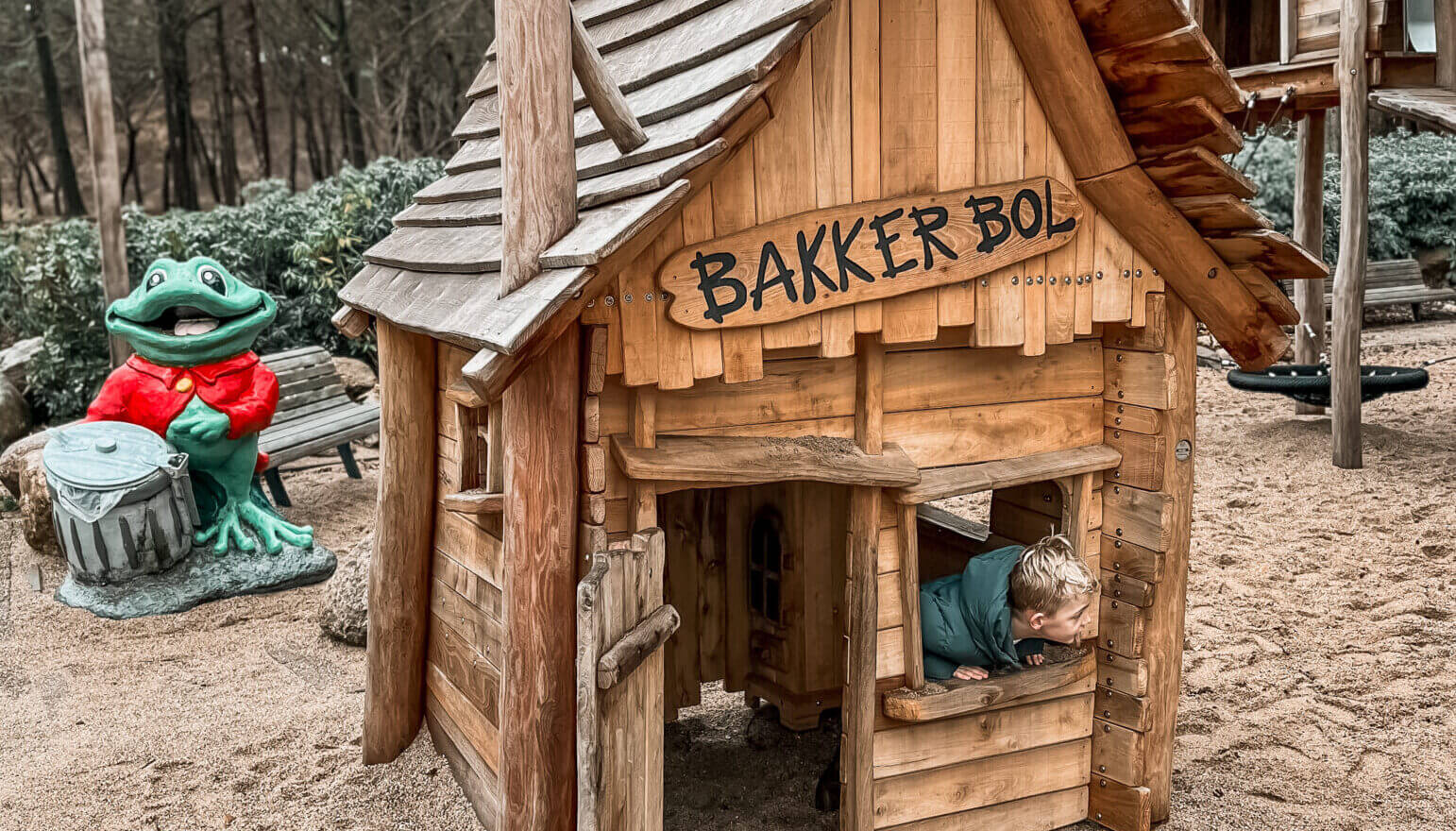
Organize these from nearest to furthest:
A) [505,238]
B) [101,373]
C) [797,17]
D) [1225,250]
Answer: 1. [797,17]
2. [505,238]
3. [1225,250]
4. [101,373]

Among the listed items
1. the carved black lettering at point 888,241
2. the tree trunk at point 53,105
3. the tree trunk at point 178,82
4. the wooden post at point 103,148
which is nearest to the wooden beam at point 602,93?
the carved black lettering at point 888,241

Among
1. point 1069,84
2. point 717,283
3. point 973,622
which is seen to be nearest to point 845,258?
point 717,283

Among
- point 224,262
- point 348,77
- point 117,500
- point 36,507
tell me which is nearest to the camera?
point 117,500

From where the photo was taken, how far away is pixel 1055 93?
3.52m

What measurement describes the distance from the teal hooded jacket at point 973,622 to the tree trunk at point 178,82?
21816 mm


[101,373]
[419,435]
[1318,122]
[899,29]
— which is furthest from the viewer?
[101,373]

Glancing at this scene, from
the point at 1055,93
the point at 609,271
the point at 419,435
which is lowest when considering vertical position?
the point at 419,435

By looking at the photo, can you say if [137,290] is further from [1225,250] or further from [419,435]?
[1225,250]

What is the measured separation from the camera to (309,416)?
9.19m

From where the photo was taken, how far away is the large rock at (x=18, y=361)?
10.6 metres

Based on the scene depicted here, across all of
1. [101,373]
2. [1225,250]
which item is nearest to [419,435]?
[1225,250]

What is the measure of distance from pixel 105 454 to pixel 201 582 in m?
0.91

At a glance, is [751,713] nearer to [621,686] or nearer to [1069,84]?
[621,686]

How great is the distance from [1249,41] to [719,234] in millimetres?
8967
